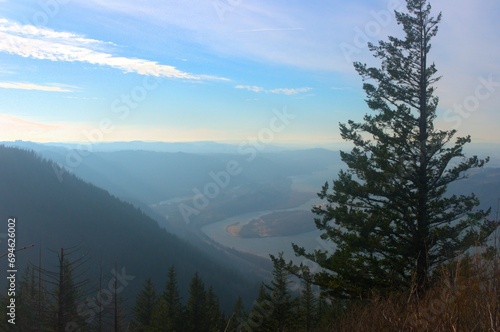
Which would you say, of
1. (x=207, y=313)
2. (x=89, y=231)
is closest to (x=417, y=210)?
(x=207, y=313)

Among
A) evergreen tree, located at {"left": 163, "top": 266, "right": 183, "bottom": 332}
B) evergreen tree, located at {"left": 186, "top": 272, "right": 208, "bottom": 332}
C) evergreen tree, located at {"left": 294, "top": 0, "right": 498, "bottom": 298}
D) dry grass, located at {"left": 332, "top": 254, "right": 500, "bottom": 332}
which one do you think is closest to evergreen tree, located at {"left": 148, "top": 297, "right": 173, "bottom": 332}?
evergreen tree, located at {"left": 163, "top": 266, "right": 183, "bottom": 332}

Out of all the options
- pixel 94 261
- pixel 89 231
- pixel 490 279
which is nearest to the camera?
pixel 490 279

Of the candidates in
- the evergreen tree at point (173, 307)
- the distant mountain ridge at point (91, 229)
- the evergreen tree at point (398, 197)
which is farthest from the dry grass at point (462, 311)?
the distant mountain ridge at point (91, 229)

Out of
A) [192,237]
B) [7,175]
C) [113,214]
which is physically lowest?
[192,237]

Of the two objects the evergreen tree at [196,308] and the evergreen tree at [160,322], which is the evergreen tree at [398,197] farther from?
the evergreen tree at [196,308]

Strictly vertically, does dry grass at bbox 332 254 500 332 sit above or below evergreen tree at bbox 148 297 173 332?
above

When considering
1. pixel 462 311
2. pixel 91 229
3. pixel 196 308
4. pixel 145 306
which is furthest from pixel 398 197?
pixel 91 229

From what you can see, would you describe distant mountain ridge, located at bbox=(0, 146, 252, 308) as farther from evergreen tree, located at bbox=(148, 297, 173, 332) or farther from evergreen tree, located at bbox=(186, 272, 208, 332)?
evergreen tree, located at bbox=(148, 297, 173, 332)

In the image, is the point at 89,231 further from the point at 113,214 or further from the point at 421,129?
the point at 421,129

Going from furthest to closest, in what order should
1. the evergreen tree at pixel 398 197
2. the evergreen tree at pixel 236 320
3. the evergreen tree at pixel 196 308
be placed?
the evergreen tree at pixel 196 308 < the evergreen tree at pixel 398 197 < the evergreen tree at pixel 236 320
